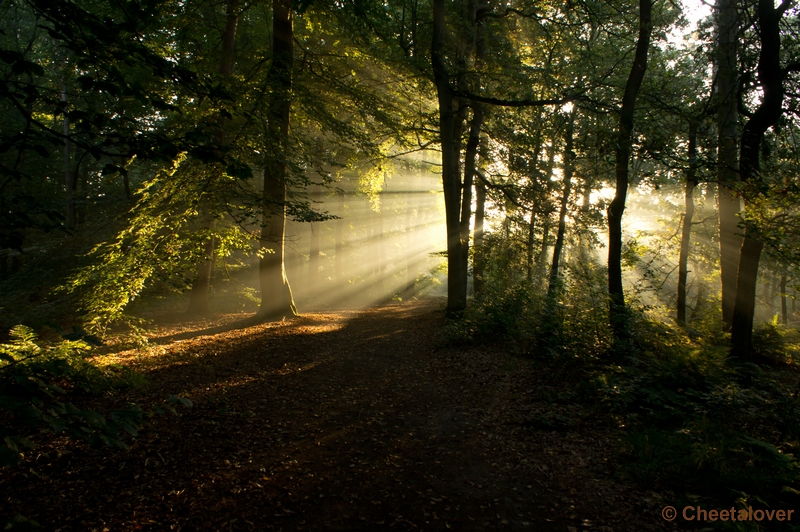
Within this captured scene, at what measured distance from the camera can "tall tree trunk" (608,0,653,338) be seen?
931 cm

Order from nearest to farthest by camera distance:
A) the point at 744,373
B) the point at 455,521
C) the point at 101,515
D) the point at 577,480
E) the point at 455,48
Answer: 1. the point at 101,515
2. the point at 455,521
3. the point at 577,480
4. the point at 744,373
5. the point at 455,48

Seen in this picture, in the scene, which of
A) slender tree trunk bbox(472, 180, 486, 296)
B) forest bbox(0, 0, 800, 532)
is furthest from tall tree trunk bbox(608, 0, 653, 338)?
slender tree trunk bbox(472, 180, 486, 296)

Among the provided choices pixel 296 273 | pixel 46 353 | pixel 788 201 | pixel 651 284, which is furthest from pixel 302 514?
pixel 296 273

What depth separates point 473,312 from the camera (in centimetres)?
1259

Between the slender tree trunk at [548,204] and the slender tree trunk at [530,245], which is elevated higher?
the slender tree trunk at [548,204]

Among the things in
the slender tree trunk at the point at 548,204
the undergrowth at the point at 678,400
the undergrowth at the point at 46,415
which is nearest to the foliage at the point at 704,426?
the undergrowth at the point at 678,400

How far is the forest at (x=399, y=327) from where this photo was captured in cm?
389

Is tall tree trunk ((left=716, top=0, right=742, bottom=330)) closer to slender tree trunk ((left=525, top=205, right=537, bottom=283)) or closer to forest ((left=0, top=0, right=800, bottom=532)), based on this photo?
forest ((left=0, top=0, right=800, bottom=532))

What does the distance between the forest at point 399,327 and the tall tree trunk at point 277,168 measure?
9cm

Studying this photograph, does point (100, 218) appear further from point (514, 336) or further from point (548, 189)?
point (548, 189)

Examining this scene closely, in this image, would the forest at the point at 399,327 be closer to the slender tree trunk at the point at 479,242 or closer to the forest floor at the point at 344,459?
the forest floor at the point at 344,459

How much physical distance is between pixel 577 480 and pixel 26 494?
5700 mm

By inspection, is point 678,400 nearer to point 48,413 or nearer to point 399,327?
point 48,413

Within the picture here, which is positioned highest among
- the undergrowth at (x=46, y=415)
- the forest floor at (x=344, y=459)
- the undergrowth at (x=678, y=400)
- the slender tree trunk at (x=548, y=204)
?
the slender tree trunk at (x=548, y=204)
